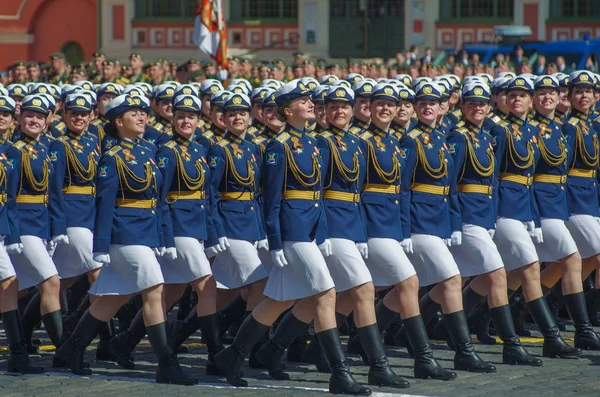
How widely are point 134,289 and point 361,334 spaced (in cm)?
144

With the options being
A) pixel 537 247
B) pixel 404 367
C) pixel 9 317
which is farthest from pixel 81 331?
pixel 537 247

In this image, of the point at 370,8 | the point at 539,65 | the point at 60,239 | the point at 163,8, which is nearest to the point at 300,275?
the point at 60,239

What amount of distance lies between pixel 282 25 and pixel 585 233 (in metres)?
30.2

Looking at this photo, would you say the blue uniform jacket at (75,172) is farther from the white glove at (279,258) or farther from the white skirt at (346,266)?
the white skirt at (346,266)

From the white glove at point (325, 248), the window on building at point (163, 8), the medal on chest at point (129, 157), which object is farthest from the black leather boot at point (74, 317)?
the window on building at point (163, 8)

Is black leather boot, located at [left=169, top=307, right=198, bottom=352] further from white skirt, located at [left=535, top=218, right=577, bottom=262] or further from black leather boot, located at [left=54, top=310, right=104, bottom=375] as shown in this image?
white skirt, located at [left=535, top=218, right=577, bottom=262]

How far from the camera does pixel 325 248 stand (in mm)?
9875

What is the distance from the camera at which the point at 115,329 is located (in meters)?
12.3

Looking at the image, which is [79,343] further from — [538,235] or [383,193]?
[538,235]

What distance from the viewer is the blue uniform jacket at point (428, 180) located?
10523 mm

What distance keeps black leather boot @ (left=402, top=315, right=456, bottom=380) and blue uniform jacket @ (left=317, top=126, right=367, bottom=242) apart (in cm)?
64

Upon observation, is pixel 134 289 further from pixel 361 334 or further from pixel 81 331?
pixel 361 334

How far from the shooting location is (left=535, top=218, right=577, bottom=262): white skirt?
37.4 ft

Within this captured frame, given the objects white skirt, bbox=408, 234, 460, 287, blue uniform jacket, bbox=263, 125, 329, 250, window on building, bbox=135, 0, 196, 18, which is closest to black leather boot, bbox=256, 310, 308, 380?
blue uniform jacket, bbox=263, 125, 329, 250
